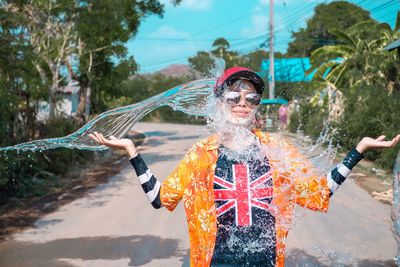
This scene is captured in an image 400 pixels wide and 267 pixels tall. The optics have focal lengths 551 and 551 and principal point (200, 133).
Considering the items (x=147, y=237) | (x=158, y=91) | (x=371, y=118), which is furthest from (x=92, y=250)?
(x=158, y=91)

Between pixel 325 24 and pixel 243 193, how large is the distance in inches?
1895

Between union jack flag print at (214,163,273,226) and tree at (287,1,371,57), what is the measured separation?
45625 millimetres

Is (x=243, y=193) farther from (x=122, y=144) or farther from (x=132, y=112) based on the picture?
(x=132, y=112)

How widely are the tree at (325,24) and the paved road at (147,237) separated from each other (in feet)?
129

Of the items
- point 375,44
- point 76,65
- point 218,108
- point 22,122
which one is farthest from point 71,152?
point 375,44

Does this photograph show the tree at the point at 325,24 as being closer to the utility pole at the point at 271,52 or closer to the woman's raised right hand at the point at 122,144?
the utility pole at the point at 271,52

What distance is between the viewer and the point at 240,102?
114 inches

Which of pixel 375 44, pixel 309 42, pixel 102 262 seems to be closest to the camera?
pixel 102 262

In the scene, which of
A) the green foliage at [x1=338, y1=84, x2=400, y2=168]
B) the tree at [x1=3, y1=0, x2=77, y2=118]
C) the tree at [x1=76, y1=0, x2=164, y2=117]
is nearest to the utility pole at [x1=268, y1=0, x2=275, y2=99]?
the tree at [x1=76, y1=0, x2=164, y2=117]

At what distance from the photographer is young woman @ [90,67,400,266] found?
2.76 m

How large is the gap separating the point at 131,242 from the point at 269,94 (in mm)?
22697

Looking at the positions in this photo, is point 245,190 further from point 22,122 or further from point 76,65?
point 76,65

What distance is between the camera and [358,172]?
13898mm

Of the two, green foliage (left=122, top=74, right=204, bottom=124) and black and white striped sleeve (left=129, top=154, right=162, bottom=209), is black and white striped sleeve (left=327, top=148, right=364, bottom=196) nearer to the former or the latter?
black and white striped sleeve (left=129, top=154, right=162, bottom=209)
